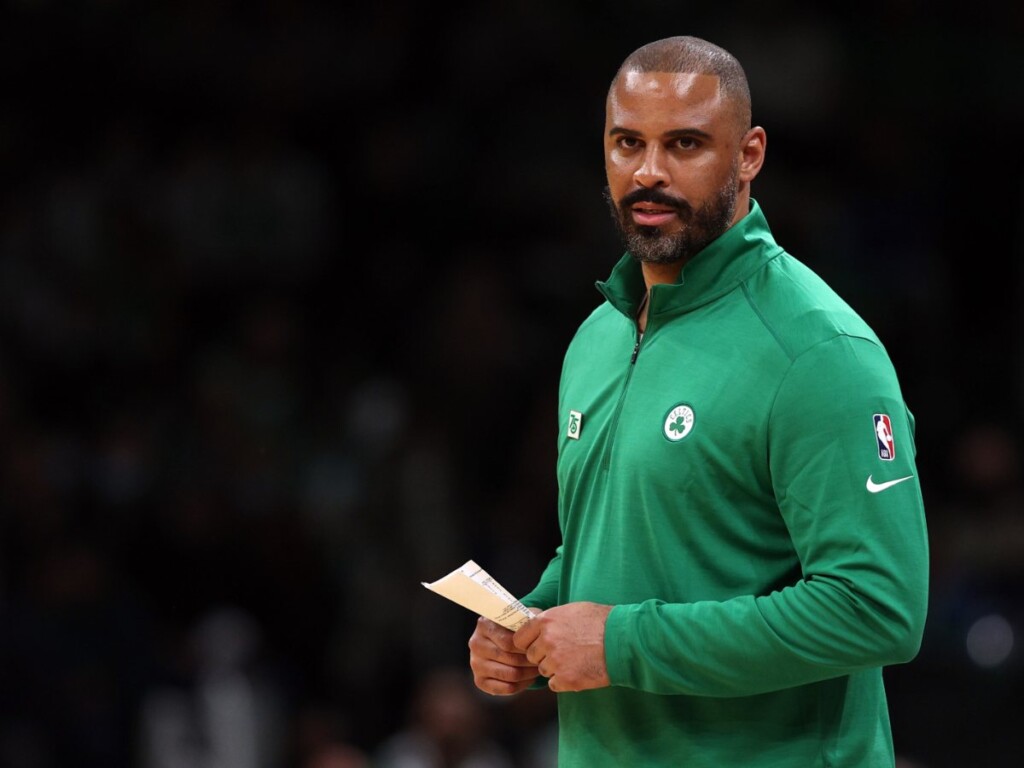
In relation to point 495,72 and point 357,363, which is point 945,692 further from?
point 495,72

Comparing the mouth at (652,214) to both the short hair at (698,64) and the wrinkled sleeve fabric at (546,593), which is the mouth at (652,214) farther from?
the wrinkled sleeve fabric at (546,593)

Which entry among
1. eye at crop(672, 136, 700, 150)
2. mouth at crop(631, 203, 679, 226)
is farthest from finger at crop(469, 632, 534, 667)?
eye at crop(672, 136, 700, 150)

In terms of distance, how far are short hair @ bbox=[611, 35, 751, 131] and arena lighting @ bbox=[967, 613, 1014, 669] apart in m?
3.90

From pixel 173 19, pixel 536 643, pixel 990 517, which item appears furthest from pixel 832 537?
pixel 173 19

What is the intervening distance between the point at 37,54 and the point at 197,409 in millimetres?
2267

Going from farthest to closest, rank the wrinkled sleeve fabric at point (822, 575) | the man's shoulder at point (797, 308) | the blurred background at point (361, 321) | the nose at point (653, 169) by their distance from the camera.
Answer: the blurred background at point (361, 321) → the nose at point (653, 169) → the man's shoulder at point (797, 308) → the wrinkled sleeve fabric at point (822, 575)

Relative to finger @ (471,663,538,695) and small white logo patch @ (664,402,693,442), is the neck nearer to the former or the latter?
small white logo patch @ (664,402,693,442)

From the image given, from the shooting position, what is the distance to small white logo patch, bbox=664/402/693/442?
2.59m

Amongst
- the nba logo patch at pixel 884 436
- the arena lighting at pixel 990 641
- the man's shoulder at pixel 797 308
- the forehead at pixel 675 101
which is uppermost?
the forehead at pixel 675 101

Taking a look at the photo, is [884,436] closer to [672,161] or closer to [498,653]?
[672,161]

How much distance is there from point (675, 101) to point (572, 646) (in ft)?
2.94

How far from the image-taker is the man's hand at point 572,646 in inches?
101

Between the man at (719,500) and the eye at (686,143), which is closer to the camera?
the man at (719,500)

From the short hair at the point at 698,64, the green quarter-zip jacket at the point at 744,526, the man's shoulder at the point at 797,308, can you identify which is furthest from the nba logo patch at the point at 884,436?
the short hair at the point at 698,64
